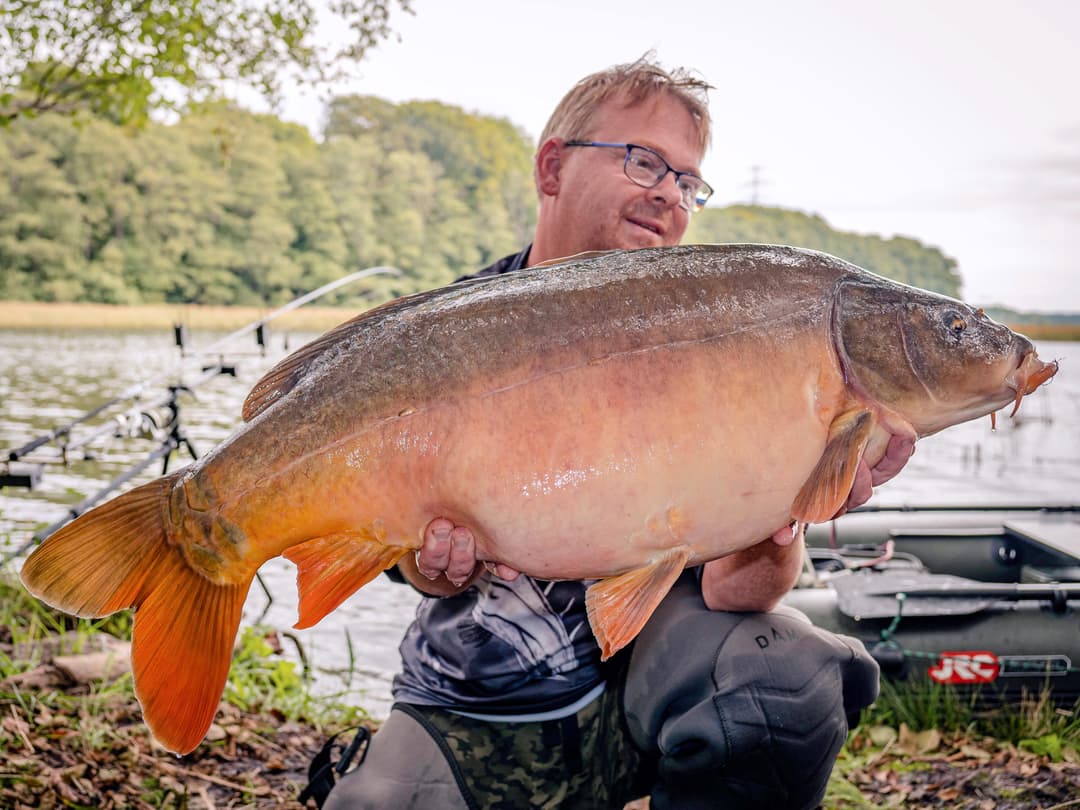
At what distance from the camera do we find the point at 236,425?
45.6 ft

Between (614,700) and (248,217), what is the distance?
48.0 metres

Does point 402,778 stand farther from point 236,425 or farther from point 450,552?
point 236,425

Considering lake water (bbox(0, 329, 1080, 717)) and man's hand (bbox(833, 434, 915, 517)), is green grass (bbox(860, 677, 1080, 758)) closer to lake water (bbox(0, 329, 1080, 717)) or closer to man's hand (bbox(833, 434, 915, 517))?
man's hand (bbox(833, 434, 915, 517))

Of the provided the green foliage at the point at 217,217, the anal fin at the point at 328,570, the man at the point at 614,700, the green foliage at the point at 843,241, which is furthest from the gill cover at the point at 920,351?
the green foliage at the point at 843,241

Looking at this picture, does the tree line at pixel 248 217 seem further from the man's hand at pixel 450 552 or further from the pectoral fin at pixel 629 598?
the pectoral fin at pixel 629 598

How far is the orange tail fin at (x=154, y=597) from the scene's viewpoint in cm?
162

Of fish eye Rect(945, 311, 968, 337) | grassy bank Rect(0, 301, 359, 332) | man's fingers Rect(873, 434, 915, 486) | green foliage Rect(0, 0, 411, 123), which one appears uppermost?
grassy bank Rect(0, 301, 359, 332)

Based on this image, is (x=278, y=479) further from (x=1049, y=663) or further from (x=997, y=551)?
(x=997, y=551)

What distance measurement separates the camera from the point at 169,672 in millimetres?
1662

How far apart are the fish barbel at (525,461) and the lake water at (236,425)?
514 mm

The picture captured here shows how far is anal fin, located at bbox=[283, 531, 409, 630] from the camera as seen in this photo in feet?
5.57

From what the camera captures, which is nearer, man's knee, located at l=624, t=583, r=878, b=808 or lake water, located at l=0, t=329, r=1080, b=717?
man's knee, located at l=624, t=583, r=878, b=808

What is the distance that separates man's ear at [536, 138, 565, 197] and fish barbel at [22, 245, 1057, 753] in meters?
1.38

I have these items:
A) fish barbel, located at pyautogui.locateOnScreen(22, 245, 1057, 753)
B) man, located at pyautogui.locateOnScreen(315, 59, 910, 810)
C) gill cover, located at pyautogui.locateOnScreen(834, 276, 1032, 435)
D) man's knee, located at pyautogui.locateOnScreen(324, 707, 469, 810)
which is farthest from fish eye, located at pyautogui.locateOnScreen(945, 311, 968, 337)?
man's knee, located at pyautogui.locateOnScreen(324, 707, 469, 810)
